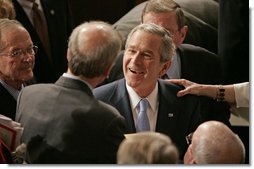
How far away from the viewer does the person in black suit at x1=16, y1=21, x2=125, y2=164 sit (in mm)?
2283

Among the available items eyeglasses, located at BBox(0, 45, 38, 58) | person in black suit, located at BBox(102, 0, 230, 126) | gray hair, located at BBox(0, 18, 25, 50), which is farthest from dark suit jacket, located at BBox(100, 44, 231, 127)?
gray hair, located at BBox(0, 18, 25, 50)

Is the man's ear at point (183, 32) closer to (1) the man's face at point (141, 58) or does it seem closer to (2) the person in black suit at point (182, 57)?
(2) the person in black suit at point (182, 57)

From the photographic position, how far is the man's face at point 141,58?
8.18 feet

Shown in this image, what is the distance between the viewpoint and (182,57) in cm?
262

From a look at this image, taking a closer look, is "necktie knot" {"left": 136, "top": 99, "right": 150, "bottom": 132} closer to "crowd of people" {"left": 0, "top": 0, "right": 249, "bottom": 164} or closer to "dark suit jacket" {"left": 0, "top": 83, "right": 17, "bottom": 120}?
"crowd of people" {"left": 0, "top": 0, "right": 249, "bottom": 164}

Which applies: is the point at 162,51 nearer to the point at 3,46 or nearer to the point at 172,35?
the point at 172,35

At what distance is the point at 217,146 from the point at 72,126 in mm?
496

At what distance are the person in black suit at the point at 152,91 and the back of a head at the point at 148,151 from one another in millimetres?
387

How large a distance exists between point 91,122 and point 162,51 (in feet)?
1.39

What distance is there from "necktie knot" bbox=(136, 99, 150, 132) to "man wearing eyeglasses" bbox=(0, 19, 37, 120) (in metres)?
0.43

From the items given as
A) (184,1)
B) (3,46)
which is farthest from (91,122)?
(184,1)

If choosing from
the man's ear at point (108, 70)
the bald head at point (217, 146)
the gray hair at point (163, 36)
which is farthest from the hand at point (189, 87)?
the man's ear at point (108, 70)

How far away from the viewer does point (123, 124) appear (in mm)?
2336

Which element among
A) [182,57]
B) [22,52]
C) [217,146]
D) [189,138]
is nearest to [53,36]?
[22,52]
